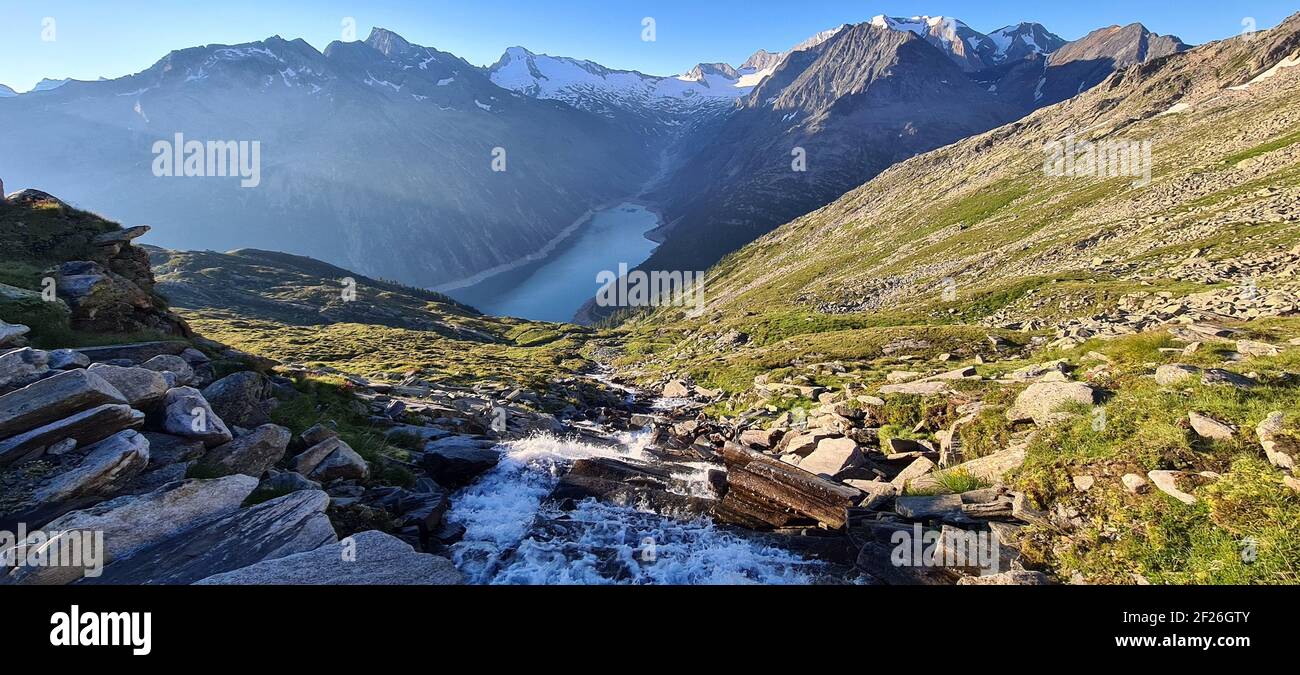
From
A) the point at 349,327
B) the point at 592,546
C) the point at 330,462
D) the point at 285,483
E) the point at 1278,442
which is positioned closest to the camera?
the point at 1278,442

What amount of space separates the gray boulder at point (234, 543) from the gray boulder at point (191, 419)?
3297 millimetres

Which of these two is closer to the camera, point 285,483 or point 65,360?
point 285,483

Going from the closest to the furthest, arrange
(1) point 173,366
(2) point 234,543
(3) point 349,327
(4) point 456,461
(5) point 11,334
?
(2) point 234,543 < (5) point 11,334 < (1) point 173,366 < (4) point 456,461 < (3) point 349,327

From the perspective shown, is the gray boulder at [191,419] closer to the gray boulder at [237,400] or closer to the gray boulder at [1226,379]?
the gray boulder at [237,400]

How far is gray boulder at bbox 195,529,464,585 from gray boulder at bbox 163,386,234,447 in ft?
18.9

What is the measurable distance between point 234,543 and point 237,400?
782 centimetres

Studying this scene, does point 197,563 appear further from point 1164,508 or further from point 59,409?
point 1164,508

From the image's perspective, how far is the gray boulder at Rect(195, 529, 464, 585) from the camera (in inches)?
380

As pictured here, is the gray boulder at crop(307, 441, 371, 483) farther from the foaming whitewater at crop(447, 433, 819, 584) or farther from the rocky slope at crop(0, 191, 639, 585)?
the foaming whitewater at crop(447, 433, 819, 584)

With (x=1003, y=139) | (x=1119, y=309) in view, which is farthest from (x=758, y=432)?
(x=1003, y=139)

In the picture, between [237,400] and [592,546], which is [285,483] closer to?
[237,400]

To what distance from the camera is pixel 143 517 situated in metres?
10.6

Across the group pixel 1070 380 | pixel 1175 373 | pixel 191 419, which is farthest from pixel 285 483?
pixel 1070 380

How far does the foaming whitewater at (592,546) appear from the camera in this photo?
44.4 ft
